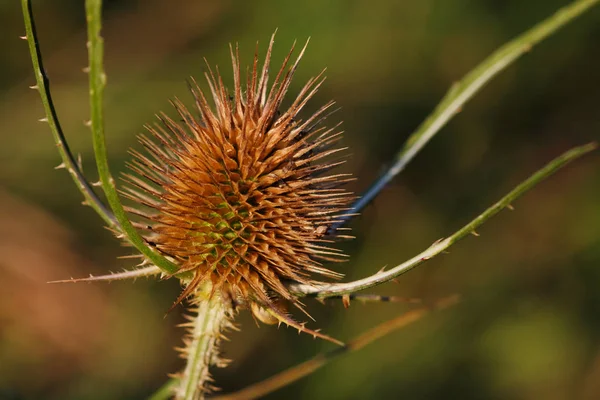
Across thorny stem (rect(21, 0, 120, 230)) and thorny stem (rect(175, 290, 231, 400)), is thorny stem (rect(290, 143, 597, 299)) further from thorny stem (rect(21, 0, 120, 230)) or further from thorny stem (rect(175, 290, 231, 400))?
thorny stem (rect(21, 0, 120, 230))

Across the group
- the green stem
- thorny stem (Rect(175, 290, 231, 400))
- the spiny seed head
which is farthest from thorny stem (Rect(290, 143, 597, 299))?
the green stem

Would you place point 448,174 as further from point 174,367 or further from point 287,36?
point 174,367

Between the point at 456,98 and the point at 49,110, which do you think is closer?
the point at 49,110

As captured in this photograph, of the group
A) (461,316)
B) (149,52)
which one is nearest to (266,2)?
(149,52)

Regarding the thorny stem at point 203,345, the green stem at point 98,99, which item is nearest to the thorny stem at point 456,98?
the thorny stem at point 203,345

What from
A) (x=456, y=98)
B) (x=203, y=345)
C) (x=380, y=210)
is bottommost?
(x=203, y=345)

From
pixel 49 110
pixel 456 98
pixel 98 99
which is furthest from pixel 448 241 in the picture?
pixel 49 110

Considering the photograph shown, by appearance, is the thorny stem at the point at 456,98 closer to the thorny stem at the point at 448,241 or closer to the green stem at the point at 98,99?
the thorny stem at the point at 448,241

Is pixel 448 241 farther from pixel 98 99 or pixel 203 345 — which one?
pixel 98 99
